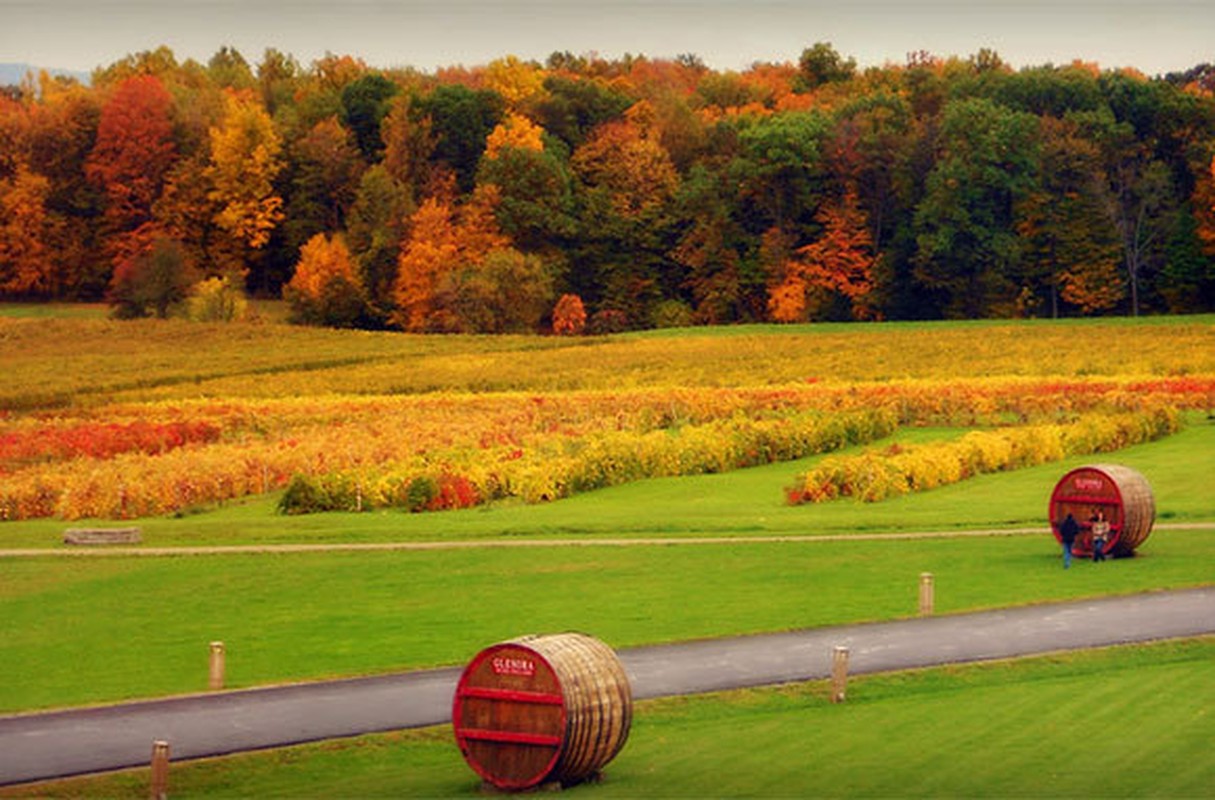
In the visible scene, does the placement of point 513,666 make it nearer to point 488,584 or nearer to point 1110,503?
point 488,584

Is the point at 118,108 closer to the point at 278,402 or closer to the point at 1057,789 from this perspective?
the point at 278,402

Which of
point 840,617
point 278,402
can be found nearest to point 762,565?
point 840,617

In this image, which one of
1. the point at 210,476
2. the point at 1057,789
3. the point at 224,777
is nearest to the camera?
→ the point at 1057,789

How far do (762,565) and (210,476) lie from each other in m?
21.0

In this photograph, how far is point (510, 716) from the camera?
20.4 meters

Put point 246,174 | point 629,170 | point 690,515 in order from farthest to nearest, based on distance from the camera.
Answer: point 246,174
point 629,170
point 690,515

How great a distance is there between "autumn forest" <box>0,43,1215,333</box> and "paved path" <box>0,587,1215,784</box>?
95.6 metres

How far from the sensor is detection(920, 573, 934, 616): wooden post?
31500 millimetres

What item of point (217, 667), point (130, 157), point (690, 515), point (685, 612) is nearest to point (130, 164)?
point (130, 157)

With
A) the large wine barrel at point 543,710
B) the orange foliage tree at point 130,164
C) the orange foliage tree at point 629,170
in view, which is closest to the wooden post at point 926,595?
the large wine barrel at point 543,710

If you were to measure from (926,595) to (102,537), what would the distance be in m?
19.8

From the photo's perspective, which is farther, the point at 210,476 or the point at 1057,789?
the point at 210,476

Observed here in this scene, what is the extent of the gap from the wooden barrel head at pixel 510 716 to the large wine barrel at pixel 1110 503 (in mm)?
18974

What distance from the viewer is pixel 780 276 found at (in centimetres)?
13425
